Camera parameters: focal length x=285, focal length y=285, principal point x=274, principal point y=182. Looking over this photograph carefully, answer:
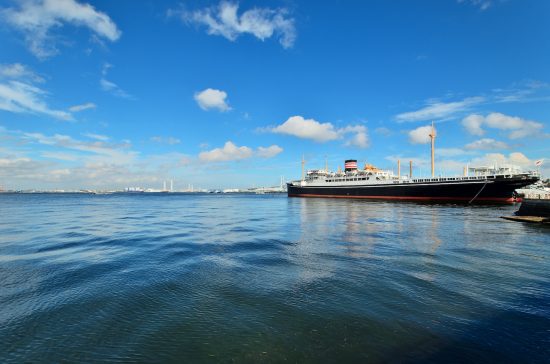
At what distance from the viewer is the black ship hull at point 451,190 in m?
65.6

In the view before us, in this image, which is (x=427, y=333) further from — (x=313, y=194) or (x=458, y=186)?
(x=313, y=194)

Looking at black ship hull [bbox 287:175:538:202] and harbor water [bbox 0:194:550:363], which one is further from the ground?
black ship hull [bbox 287:175:538:202]

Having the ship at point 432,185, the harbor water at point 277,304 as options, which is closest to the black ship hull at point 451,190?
the ship at point 432,185

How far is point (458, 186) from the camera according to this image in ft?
234

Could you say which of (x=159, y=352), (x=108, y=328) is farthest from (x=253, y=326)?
(x=108, y=328)

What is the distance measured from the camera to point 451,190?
7262 centimetres

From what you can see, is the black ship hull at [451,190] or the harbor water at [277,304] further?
the black ship hull at [451,190]

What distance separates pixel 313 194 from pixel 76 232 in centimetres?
10148

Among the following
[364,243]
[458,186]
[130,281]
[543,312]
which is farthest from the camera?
[458,186]

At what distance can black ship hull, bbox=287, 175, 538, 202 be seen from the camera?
65613 millimetres

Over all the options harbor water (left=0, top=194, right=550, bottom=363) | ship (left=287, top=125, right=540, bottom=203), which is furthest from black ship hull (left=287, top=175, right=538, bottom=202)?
harbor water (left=0, top=194, right=550, bottom=363)

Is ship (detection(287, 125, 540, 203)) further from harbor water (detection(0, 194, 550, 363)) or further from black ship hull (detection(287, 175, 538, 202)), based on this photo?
harbor water (detection(0, 194, 550, 363))

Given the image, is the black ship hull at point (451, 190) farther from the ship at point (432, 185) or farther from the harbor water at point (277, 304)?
the harbor water at point (277, 304)

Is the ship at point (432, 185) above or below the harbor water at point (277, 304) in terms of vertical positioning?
above
